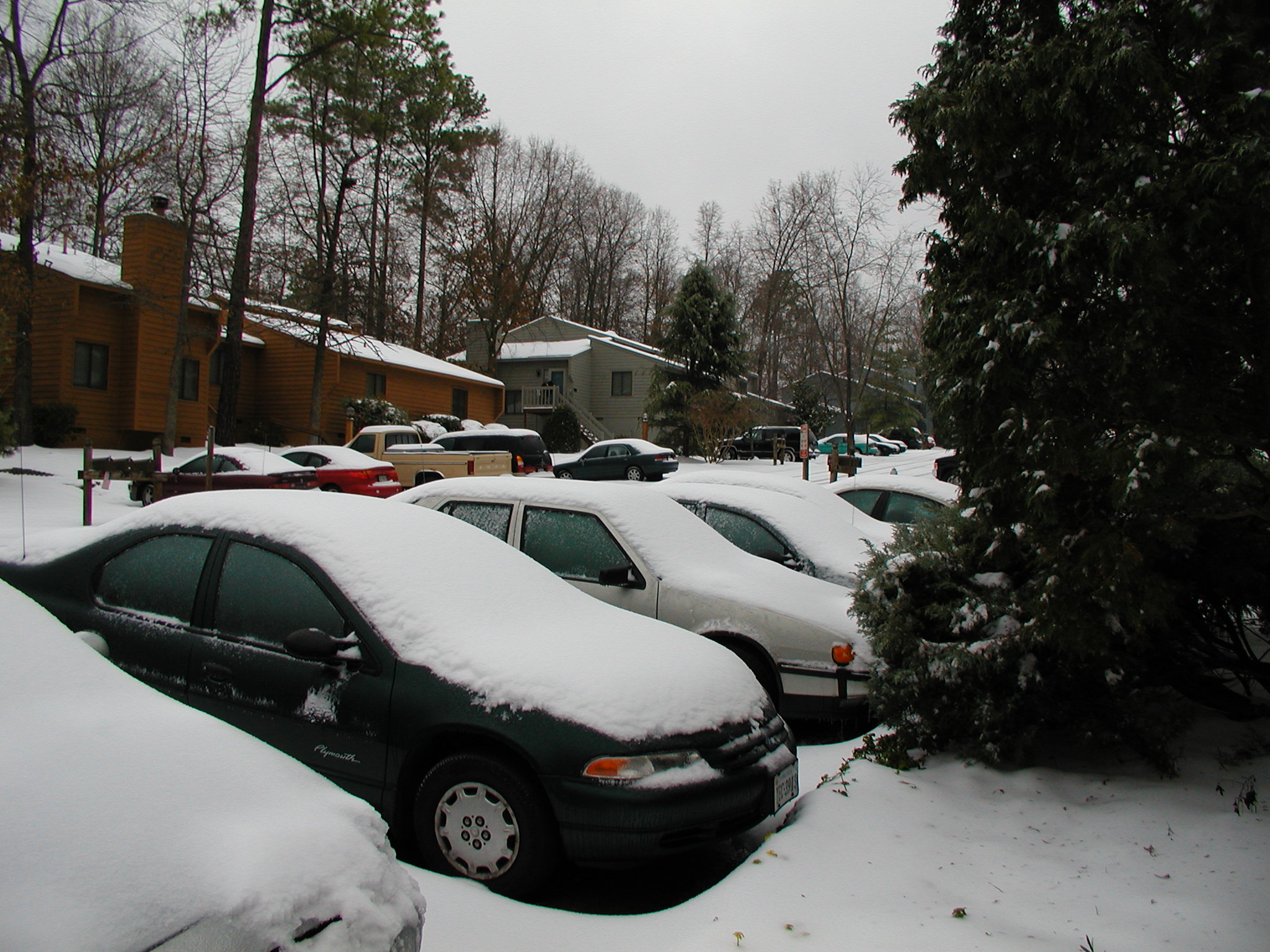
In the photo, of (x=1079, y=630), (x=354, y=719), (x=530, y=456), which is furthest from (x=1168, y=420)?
(x=530, y=456)

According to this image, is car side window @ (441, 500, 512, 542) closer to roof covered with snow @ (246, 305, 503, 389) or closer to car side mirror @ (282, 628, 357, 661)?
car side mirror @ (282, 628, 357, 661)

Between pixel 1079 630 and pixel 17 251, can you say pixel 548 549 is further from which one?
pixel 17 251

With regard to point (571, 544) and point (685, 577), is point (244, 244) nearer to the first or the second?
point (571, 544)

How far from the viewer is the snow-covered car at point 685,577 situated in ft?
17.0

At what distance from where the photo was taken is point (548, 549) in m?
5.89

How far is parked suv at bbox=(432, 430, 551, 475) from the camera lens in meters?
24.3

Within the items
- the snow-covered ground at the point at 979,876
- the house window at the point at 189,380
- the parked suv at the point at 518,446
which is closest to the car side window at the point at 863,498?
the snow-covered ground at the point at 979,876

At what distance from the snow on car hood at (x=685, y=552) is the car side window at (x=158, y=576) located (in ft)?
6.01

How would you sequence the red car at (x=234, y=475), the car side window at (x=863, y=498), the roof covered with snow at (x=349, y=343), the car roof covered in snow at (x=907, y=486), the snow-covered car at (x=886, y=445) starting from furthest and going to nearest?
the snow-covered car at (x=886, y=445) → the roof covered with snow at (x=349, y=343) → the red car at (x=234, y=475) → the car side window at (x=863, y=498) → the car roof covered in snow at (x=907, y=486)

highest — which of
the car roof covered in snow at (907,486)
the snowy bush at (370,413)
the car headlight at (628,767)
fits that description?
the snowy bush at (370,413)

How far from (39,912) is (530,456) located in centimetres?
2323

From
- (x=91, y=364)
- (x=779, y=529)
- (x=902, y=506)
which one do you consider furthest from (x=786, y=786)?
(x=91, y=364)

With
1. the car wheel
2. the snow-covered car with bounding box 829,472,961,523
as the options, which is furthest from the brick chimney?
the car wheel

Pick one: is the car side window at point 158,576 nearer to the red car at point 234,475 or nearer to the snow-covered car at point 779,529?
the snow-covered car at point 779,529
